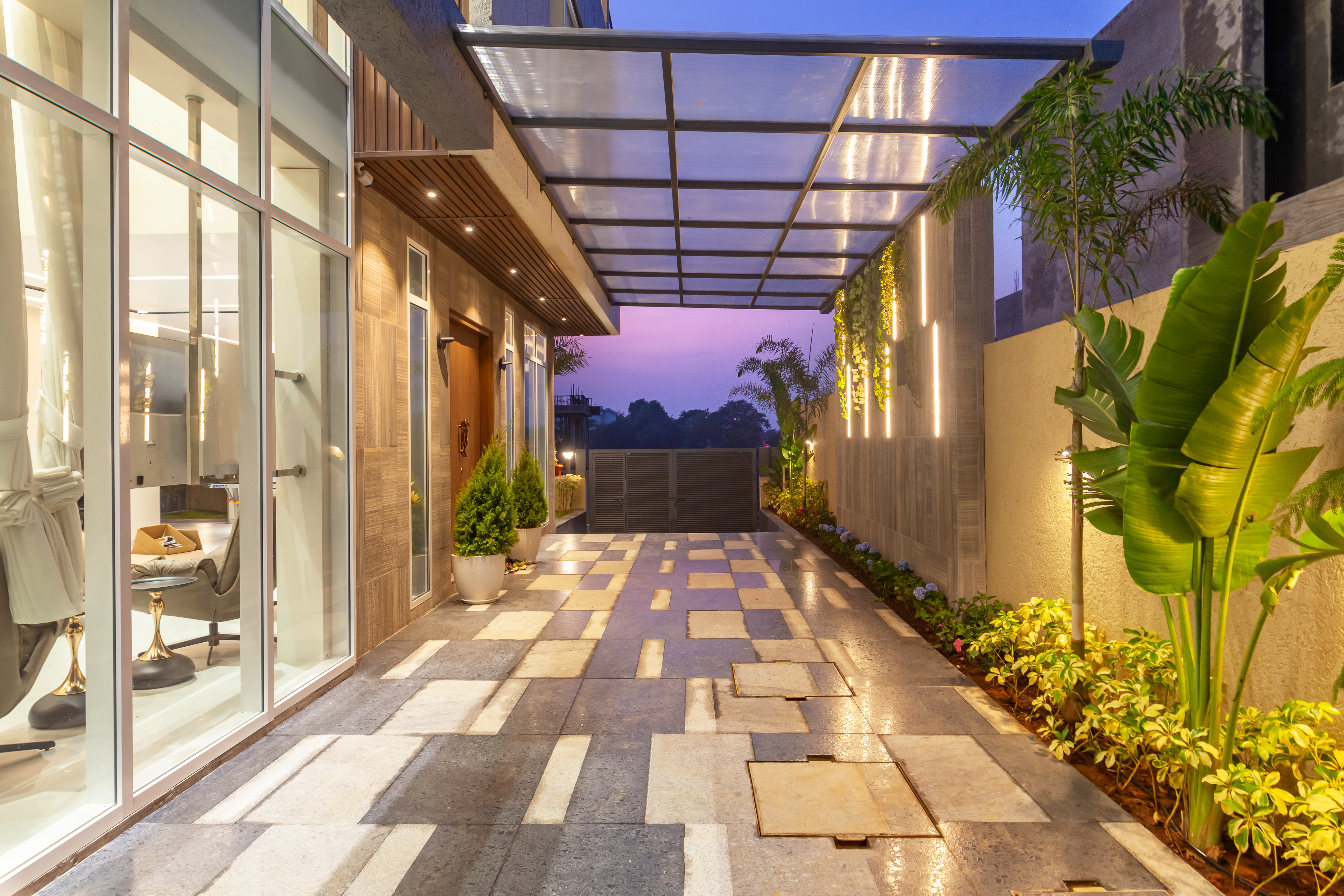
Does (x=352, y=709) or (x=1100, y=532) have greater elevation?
(x=1100, y=532)

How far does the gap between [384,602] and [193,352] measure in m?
2.28

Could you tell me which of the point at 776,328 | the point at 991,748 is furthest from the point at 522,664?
the point at 776,328

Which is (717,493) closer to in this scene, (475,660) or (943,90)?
(475,660)

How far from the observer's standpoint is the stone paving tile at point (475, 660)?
4074 millimetres

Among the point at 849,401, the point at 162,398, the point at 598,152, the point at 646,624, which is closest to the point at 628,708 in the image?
the point at 646,624

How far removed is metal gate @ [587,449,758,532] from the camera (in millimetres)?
15398

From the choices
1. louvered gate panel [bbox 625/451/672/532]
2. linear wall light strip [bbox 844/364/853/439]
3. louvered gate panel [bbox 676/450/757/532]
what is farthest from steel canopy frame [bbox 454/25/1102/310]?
louvered gate panel [bbox 625/451/672/532]

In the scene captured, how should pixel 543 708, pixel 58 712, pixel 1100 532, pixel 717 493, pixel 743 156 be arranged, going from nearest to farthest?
1. pixel 58 712
2. pixel 543 708
3. pixel 1100 532
4. pixel 743 156
5. pixel 717 493

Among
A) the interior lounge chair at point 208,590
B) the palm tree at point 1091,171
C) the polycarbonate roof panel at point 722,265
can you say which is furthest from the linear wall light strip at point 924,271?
the interior lounge chair at point 208,590

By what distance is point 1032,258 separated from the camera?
1050cm

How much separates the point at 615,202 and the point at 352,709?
442 cm

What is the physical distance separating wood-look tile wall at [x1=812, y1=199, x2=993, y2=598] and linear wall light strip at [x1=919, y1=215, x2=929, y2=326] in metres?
0.04

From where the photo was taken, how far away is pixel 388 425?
4918mm

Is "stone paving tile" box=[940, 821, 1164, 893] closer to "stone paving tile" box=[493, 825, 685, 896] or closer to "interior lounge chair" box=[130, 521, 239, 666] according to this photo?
"stone paving tile" box=[493, 825, 685, 896]
